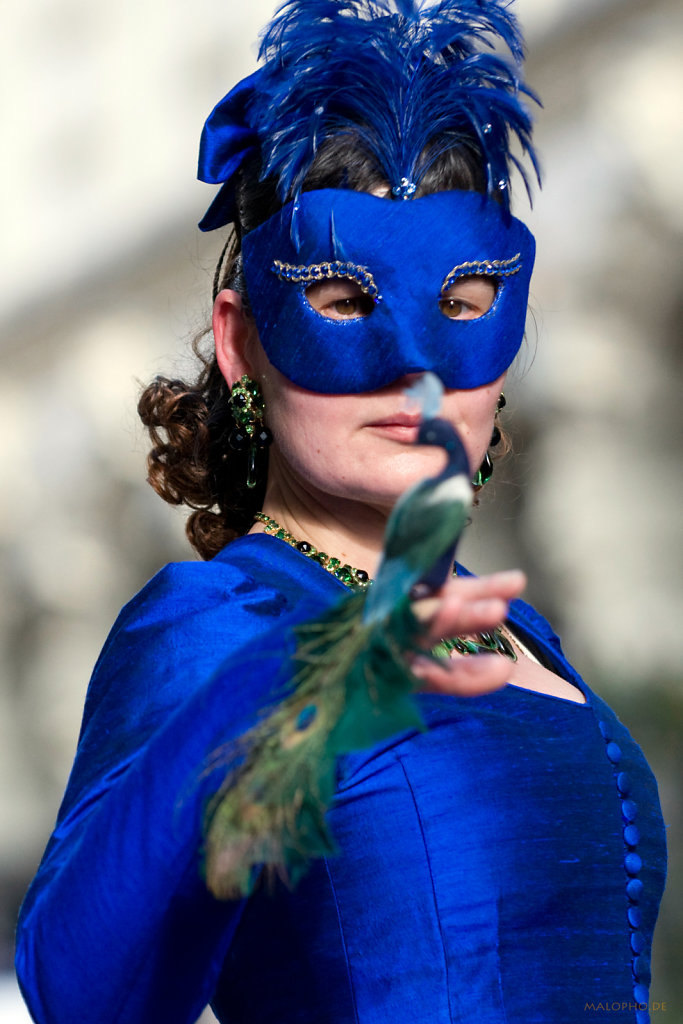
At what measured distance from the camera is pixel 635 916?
1159 mm

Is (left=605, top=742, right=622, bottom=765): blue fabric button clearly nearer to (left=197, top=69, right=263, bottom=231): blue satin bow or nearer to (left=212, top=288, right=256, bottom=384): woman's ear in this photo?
(left=212, top=288, right=256, bottom=384): woman's ear

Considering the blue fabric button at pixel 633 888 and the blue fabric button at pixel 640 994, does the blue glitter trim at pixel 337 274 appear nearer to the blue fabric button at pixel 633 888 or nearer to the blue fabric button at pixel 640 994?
the blue fabric button at pixel 633 888

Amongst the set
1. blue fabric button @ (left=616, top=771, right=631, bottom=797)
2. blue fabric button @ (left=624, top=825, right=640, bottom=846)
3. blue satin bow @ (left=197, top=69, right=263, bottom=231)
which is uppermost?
blue satin bow @ (left=197, top=69, right=263, bottom=231)

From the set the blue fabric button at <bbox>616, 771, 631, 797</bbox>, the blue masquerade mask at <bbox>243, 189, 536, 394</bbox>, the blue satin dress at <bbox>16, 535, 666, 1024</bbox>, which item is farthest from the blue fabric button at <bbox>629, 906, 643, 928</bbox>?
the blue masquerade mask at <bbox>243, 189, 536, 394</bbox>

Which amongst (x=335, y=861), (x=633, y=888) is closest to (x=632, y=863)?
(x=633, y=888)

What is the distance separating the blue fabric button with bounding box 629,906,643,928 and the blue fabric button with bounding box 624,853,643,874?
0.04m

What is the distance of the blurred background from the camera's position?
2580 millimetres

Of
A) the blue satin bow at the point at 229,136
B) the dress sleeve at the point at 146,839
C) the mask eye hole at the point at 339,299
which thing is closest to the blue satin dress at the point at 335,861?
the dress sleeve at the point at 146,839

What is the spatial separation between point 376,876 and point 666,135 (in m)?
2.28

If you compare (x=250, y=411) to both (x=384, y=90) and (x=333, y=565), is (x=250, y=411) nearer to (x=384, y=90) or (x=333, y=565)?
(x=333, y=565)

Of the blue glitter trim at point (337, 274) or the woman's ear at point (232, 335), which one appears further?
the woman's ear at point (232, 335)

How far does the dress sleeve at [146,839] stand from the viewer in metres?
0.74

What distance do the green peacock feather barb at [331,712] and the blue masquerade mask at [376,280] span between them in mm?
458

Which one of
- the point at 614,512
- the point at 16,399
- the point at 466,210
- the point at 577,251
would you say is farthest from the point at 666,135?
the point at 466,210
